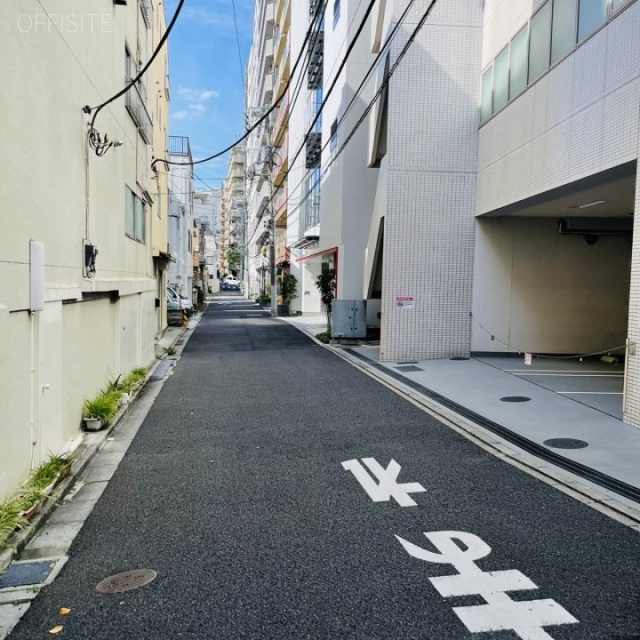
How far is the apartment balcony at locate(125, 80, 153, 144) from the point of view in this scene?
1089cm

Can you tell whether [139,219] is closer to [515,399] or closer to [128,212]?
[128,212]

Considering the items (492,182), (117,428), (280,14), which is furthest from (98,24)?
(280,14)

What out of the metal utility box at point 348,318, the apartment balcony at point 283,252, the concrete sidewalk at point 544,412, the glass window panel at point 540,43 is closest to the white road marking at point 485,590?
the concrete sidewalk at point 544,412

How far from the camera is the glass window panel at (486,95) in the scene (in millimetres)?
13445

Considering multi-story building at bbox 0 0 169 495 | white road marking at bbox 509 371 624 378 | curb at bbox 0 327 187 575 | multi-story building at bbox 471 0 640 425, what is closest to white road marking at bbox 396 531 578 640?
curb at bbox 0 327 187 575

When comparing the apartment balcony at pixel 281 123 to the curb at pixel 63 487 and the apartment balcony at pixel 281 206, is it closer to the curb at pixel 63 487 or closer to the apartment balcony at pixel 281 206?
the apartment balcony at pixel 281 206

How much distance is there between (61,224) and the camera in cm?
613

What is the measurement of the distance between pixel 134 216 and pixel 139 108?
2303mm

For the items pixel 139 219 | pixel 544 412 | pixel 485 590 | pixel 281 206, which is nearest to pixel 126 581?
pixel 485 590

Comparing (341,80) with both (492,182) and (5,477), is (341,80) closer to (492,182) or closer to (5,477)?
(492,182)

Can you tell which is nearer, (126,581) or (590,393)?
(126,581)

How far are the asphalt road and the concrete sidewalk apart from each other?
1.56ft

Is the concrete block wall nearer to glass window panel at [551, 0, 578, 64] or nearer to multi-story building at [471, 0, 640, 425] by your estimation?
multi-story building at [471, 0, 640, 425]

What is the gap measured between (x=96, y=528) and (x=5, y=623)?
133 centimetres
